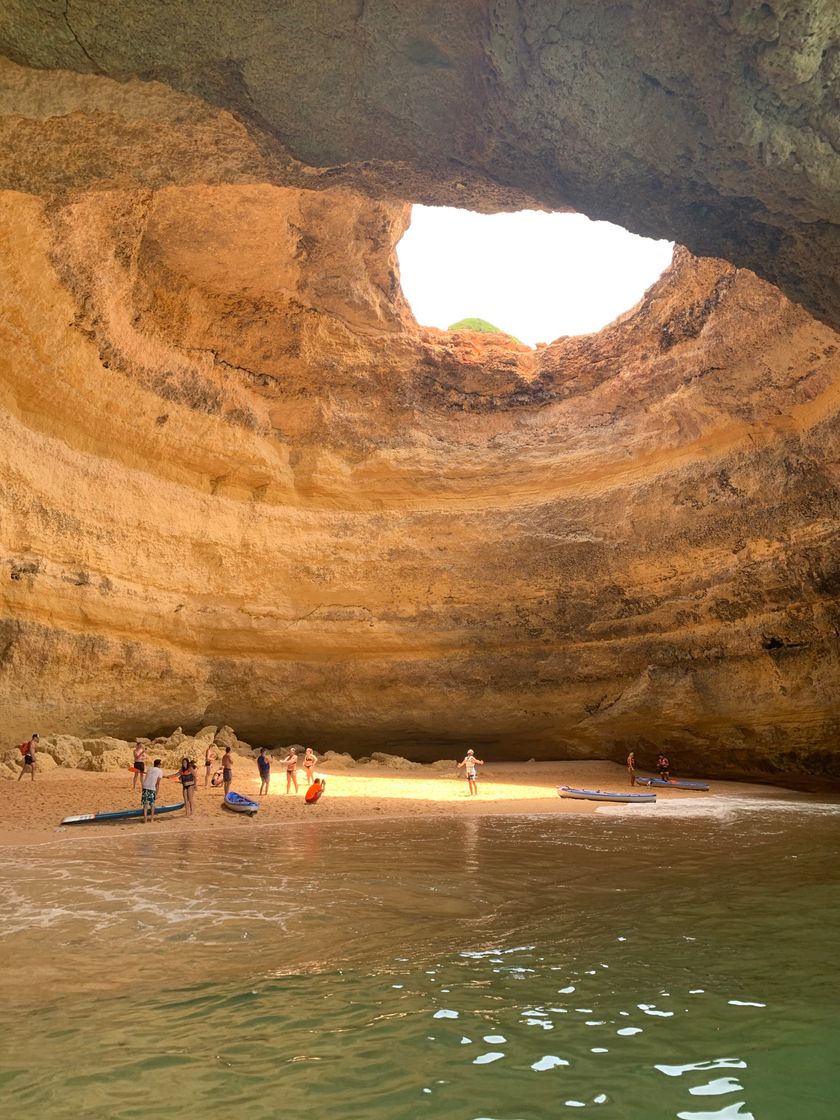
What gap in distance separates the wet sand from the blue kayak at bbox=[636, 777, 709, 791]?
293 millimetres

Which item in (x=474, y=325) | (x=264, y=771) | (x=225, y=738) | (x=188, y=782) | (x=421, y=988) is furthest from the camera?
(x=474, y=325)

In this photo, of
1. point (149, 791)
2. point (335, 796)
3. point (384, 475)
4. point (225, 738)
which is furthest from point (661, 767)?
point (149, 791)

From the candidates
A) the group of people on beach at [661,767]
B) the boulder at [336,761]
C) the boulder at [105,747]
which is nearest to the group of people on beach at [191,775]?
the boulder at [105,747]

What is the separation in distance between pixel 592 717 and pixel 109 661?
1236 cm

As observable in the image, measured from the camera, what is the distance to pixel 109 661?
17359mm

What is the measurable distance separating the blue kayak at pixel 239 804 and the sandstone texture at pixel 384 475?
3335 mm

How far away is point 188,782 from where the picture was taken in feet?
43.1

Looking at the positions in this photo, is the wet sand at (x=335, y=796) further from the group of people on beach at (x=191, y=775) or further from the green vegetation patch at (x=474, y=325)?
the green vegetation patch at (x=474, y=325)

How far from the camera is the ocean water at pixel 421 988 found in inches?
134

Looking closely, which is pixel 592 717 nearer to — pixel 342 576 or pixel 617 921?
pixel 342 576

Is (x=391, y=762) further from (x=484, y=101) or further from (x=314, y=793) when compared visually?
(x=484, y=101)

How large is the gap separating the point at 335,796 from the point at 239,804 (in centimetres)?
248

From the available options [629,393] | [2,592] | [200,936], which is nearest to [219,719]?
[2,592]

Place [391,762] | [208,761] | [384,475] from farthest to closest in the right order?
[384,475]
[391,762]
[208,761]
